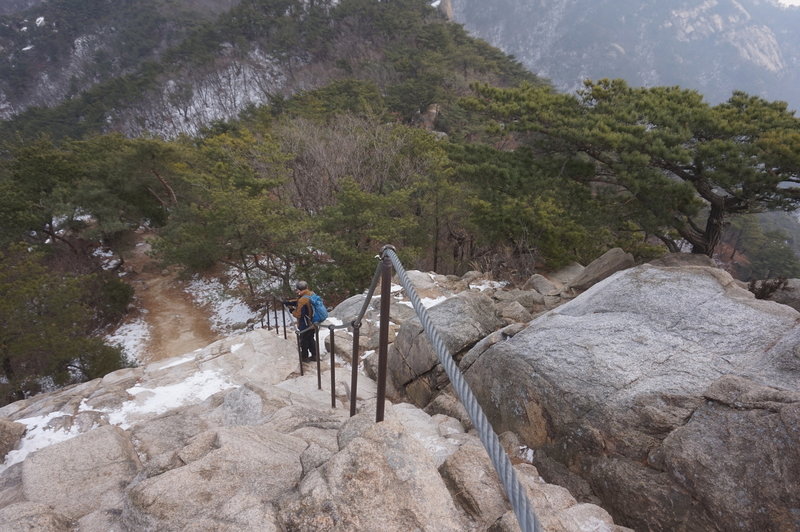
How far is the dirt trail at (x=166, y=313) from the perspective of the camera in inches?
547

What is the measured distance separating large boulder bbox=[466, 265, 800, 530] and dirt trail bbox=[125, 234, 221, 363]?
44.2 feet

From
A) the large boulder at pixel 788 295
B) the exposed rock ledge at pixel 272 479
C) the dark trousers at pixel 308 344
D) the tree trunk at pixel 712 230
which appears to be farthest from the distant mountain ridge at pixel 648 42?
the exposed rock ledge at pixel 272 479

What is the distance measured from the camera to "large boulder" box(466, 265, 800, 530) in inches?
83.5

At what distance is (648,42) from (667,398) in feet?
527

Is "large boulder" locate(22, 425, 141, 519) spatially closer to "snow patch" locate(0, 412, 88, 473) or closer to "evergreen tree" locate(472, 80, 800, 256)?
"snow patch" locate(0, 412, 88, 473)

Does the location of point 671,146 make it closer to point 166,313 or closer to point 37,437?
point 37,437

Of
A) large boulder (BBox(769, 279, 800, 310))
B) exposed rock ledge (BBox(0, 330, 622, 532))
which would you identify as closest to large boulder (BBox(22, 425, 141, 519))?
exposed rock ledge (BBox(0, 330, 622, 532))

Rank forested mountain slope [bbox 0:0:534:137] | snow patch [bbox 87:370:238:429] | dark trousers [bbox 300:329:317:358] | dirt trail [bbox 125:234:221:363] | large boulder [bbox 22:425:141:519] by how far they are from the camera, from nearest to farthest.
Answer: large boulder [bbox 22:425:141:519]
snow patch [bbox 87:370:238:429]
dark trousers [bbox 300:329:317:358]
dirt trail [bbox 125:234:221:363]
forested mountain slope [bbox 0:0:534:137]

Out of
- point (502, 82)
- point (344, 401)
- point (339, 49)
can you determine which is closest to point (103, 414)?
point (344, 401)

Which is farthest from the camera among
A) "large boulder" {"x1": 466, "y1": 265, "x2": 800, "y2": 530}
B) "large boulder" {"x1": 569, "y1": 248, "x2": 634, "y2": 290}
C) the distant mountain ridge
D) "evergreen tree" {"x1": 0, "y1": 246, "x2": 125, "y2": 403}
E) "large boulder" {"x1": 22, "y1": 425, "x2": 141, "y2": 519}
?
the distant mountain ridge

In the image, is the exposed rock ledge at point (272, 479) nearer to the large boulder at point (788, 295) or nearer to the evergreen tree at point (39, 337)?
the large boulder at point (788, 295)

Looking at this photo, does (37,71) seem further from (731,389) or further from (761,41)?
(761,41)

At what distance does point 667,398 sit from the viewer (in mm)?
2664

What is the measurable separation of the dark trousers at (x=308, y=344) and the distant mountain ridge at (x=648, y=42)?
127 m
